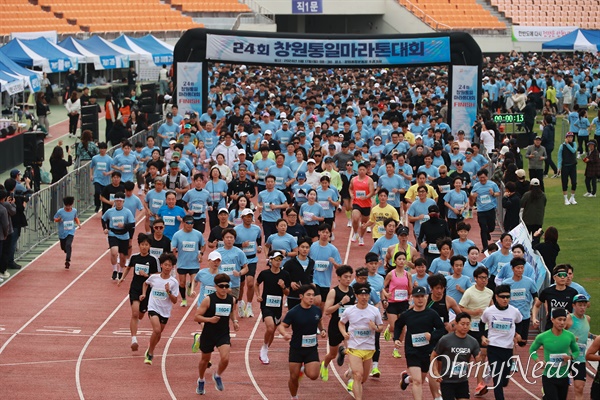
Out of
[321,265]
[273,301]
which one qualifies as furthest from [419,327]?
[321,265]

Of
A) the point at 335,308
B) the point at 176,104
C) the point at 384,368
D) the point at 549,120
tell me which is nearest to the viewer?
the point at 335,308

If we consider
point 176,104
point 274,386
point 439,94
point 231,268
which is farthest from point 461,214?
point 439,94

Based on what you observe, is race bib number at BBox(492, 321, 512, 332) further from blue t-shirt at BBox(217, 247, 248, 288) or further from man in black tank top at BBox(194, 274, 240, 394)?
blue t-shirt at BBox(217, 247, 248, 288)

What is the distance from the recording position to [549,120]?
28297mm

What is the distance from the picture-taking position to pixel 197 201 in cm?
1973

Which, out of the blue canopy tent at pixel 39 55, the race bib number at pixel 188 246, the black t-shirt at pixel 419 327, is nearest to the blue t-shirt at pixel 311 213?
the race bib number at pixel 188 246

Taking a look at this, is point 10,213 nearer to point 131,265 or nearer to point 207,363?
point 131,265

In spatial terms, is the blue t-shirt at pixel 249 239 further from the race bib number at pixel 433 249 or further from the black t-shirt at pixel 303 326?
the black t-shirt at pixel 303 326

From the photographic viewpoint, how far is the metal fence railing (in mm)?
21766

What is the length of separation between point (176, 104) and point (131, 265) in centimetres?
1497

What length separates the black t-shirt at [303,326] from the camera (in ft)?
44.6

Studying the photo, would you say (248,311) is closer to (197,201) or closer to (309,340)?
(197,201)

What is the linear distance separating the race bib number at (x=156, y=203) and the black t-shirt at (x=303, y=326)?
651 cm

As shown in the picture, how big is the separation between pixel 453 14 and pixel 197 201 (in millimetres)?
44150
